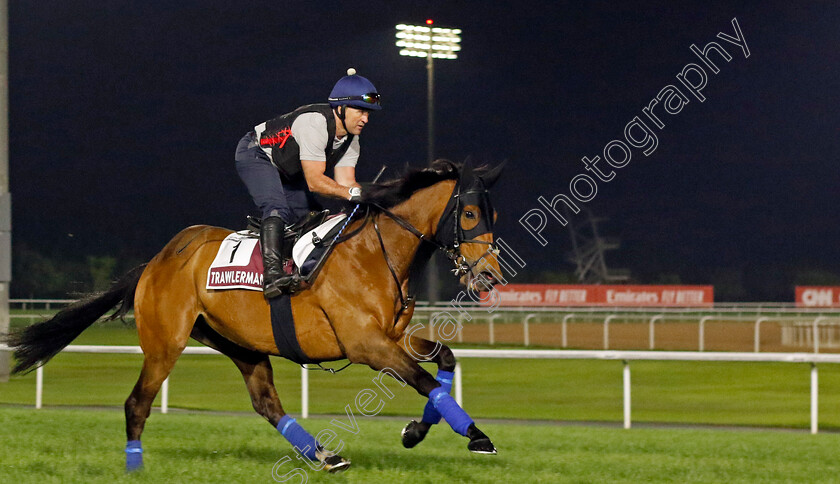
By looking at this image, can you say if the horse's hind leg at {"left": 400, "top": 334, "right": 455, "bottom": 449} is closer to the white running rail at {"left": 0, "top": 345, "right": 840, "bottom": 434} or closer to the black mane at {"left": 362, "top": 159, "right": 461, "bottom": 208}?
the black mane at {"left": 362, "top": 159, "right": 461, "bottom": 208}

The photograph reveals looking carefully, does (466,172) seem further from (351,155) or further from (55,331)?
(55,331)

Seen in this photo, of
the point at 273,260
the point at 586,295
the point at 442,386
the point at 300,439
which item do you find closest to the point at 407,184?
the point at 273,260

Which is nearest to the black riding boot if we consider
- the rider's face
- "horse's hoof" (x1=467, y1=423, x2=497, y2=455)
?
the rider's face

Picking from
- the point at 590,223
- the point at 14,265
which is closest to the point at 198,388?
the point at 14,265

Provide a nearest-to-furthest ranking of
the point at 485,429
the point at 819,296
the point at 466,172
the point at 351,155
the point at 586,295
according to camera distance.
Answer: the point at 466,172 → the point at 351,155 → the point at 485,429 → the point at 819,296 → the point at 586,295

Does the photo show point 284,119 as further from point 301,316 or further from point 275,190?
point 301,316

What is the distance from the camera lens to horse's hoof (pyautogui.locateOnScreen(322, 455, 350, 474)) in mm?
4449

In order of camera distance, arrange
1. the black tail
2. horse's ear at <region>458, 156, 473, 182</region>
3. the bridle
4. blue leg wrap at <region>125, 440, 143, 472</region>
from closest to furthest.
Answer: the bridle
horse's ear at <region>458, 156, 473, 182</region>
blue leg wrap at <region>125, 440, 143, 472</region>
the black tail

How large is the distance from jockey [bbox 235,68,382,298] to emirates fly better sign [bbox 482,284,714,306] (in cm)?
2721

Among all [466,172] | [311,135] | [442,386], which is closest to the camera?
[466,172]

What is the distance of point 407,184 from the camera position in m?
4.45

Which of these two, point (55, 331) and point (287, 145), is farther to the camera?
point (55, 331)

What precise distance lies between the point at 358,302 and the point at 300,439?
0.83m

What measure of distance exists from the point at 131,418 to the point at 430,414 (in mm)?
1513
